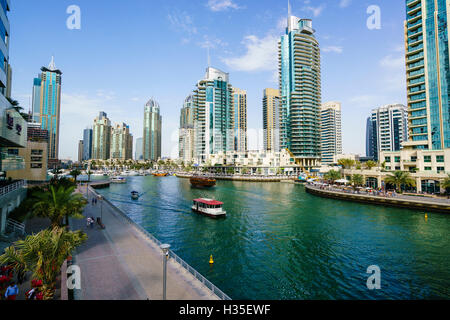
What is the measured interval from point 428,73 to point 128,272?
328ft

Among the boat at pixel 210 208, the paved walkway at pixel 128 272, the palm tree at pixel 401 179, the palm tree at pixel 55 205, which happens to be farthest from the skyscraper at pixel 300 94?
the palm tree at pixel 55 205

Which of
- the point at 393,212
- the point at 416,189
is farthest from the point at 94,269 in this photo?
the point at 416,189

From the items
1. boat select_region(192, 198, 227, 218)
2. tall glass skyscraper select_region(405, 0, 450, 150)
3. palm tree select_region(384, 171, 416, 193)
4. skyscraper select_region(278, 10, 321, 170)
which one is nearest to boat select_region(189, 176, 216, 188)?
boat select_region(192, 198, 227, 218)

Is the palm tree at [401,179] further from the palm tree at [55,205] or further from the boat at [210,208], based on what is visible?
the palm tree at [55,205]

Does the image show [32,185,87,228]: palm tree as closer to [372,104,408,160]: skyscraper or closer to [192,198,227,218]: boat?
[192,198,227,218]: boat

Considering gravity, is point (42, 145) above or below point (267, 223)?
above

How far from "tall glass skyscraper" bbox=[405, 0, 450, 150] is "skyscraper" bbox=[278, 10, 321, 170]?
83881 mm

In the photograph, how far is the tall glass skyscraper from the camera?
7025cm

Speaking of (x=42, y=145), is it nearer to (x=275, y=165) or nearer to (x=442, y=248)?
(x=442, y=248)

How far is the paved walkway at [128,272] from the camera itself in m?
14.6

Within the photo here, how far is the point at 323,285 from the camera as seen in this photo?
1992 cm

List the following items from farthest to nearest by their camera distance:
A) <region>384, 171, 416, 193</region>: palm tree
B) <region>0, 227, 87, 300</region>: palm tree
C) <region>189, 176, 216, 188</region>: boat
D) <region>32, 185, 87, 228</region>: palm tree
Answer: <region>189, 176, 216, 188</region>: boat, <region>384, 171, 416, 193</region>: palm tree, <region>32, 185, 87, 228</region>: palm tree, <region>0, 227, 87, 300</region>: palm tree
